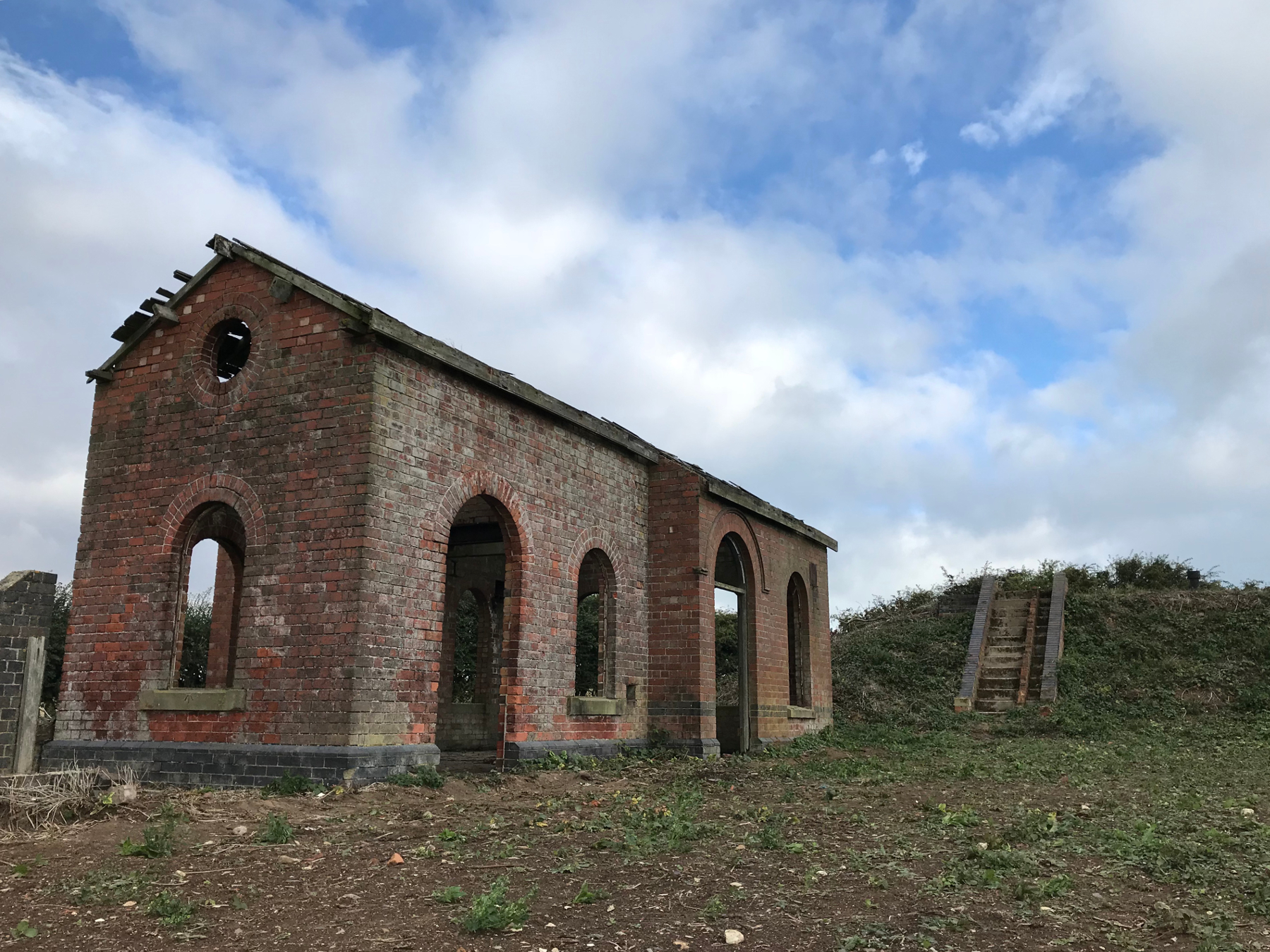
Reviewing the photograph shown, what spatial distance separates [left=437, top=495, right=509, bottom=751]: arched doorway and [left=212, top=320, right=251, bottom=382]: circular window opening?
399cm

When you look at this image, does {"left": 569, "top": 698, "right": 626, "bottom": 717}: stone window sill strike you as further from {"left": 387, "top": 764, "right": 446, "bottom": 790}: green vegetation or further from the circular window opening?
the circular window opening

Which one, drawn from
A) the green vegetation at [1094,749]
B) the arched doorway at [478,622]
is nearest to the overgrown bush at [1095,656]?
the green vegetation at [1094,749]

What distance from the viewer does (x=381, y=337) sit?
33.1ft

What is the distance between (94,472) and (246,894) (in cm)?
717

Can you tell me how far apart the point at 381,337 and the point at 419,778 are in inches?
171

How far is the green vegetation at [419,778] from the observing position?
9492mm

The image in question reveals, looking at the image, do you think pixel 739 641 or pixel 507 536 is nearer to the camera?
pixel 507 536

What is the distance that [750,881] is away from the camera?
630 centimetres

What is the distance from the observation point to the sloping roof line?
33.0 feet

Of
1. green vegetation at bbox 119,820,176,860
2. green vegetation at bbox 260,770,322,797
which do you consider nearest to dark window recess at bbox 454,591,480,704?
→ green vegetation at bbox 260,770,322,797

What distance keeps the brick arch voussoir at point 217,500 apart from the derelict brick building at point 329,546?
27mm

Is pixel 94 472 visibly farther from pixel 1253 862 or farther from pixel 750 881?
Answer: pixel 1253 862

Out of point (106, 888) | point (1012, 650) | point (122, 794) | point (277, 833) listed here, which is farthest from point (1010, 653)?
point (106, 888)

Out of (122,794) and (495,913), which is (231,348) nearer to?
(122,794)
